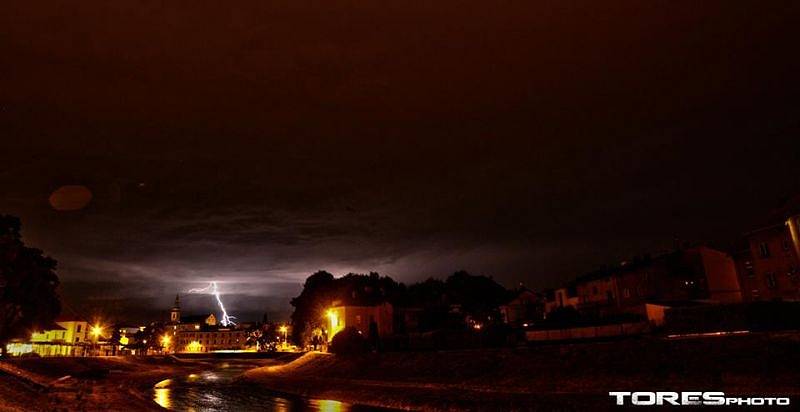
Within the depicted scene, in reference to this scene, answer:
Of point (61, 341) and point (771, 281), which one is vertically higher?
point (771, 281)

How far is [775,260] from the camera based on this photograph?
51.3 meters

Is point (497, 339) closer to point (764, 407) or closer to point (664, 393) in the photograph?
point (664, 393)

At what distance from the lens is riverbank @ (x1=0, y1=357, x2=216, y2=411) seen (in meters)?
33.1

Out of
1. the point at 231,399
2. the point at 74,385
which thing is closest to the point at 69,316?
the point at 74,385

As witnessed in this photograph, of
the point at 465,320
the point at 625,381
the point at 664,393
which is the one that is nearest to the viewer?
the point at 664,393

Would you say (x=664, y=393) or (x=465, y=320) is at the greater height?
(x=465, y=320)

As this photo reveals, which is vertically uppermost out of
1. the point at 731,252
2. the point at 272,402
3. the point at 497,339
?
the point at 731,252

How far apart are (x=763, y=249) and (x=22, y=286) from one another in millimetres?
81321

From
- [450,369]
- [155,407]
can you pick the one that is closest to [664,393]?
[450,369]

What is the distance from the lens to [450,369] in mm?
40219

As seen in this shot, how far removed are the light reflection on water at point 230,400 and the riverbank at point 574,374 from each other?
249 centimetres

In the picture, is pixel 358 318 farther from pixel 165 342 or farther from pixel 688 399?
pixel 165 342

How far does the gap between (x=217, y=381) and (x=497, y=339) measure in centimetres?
3982

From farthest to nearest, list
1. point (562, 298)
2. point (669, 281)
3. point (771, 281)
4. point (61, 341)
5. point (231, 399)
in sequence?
point (61, 341), point (562, 298), point (669, 281), point (771, 281), point (231, 399)
